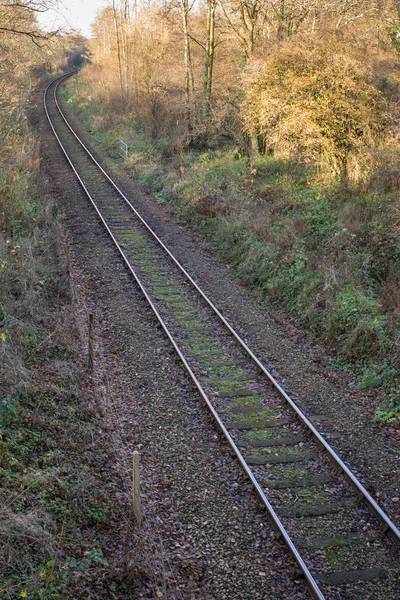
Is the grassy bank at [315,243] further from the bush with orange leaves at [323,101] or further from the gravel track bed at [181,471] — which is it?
the gravel track bed at [181,471]

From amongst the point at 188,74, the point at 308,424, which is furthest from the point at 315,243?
the point at 188,74

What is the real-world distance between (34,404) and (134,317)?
475 centimetres

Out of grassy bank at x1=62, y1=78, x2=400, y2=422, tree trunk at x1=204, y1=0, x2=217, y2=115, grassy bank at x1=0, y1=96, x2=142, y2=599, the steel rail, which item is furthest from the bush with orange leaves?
grassy bank at x1=0, y1=96, x2=142, y2=599

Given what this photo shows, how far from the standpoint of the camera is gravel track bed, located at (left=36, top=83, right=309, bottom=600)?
19.1 ft

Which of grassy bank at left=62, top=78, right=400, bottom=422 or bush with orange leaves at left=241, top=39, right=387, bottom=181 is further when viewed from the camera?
bush with orange leaves at left=241, top=39, right=387, bottom=181

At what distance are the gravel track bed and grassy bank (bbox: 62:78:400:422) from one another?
10.7 ft

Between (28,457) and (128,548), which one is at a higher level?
(28,457)

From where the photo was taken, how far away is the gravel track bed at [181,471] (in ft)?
19.1

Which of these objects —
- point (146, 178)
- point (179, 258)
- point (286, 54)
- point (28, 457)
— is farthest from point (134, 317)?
point (146, 178)

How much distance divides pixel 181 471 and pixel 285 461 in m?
1.60

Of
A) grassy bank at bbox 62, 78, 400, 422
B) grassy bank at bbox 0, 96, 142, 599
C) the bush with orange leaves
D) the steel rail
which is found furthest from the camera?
the bush with orange leaves

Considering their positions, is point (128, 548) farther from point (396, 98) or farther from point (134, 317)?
point (396, 98)

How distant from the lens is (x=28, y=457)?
6691 mm

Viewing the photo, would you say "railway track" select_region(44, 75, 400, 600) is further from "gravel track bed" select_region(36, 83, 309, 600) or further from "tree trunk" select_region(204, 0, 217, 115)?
"tree trunk" select_region(204, 0, 217, 115)
